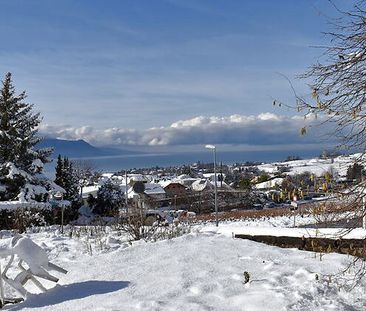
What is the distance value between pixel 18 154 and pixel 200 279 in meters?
24.3

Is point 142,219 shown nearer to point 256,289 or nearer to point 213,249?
point 213,249

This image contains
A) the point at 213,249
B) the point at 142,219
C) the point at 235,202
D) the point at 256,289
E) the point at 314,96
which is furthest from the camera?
the point at 235,202

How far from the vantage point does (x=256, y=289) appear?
6109 mm

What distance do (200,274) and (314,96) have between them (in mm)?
3257

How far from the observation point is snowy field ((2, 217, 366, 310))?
5.64m

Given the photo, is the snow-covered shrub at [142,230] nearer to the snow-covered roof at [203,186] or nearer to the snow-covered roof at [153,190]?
the snow-covered roof at [203,186]

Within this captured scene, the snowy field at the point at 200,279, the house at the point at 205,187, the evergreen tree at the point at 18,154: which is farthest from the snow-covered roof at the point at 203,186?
the snowy field at the point at 200,279

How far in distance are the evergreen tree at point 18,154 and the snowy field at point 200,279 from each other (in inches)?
794

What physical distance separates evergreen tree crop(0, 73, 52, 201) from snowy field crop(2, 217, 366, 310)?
20161 millimetres

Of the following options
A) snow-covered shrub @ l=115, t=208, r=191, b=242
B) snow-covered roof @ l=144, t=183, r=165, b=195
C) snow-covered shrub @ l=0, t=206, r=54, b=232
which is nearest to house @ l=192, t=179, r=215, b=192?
snow-covered roof @ l=144, t=183, r=165, b=195

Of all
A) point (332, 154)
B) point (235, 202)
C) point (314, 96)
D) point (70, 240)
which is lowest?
point (235, 202)

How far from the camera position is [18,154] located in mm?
28688

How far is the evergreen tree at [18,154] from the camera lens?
92.7ft

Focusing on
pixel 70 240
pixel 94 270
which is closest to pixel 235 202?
pixel 70 240
